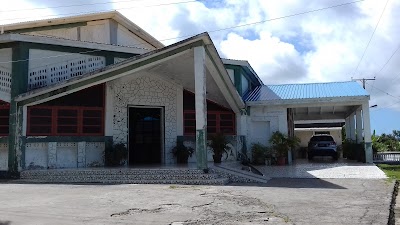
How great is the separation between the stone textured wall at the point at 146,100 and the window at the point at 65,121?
76 centimetres

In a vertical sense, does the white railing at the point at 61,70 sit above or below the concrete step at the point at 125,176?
above

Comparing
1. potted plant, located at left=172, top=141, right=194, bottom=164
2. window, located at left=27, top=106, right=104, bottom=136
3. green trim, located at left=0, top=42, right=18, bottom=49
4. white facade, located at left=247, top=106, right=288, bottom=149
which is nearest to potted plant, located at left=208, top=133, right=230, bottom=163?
potted plant, located at left=172, top=141, right=194, bottom=164

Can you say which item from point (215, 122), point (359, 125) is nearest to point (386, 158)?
point (359, 125)

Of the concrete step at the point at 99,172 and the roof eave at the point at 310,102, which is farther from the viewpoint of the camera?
the roof eave at the point at 310,102

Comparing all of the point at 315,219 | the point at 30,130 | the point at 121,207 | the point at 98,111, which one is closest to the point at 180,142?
the point at 98,111

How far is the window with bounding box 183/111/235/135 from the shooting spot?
16297 mm

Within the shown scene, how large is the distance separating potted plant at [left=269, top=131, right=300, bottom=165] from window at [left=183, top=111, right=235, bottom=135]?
1835mm

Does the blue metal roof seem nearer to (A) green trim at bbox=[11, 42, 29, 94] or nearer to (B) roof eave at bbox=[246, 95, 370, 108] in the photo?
(B) roof eave at bbox=[246, 95, 370, 108]

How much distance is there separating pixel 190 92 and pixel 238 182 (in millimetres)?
5634

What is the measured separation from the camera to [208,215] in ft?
21.6

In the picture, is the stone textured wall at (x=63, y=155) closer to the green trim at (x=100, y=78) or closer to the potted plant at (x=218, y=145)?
the green trim at (x=100, y=78)

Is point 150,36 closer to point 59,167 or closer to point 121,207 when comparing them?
point 59,167

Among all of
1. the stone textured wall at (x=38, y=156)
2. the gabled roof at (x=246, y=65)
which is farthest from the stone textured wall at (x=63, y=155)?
the gabled roof at (x=246, y=65)

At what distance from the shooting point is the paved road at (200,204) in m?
6.23
